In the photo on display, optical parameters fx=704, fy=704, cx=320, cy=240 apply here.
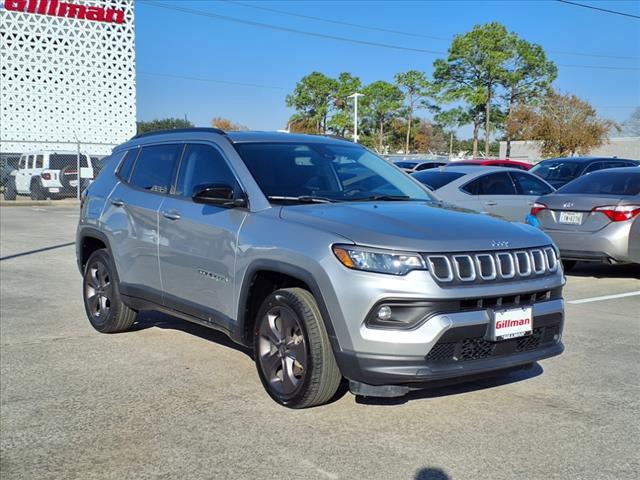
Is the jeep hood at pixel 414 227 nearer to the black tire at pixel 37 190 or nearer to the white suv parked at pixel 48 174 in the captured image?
the white suv parked at pixel 48 174

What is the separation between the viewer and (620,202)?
899cm

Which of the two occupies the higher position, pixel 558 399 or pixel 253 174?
pixel 253 174

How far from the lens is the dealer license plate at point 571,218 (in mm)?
9266

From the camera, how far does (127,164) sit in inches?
253

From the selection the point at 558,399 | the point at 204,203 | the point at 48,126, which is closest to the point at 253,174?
the point at 204,203

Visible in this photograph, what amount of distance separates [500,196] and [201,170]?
6.91 m

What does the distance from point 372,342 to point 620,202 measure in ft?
20.8

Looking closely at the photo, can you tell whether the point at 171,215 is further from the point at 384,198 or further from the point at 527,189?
the point at 527,189

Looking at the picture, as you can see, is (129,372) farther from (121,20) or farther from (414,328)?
(121,20)

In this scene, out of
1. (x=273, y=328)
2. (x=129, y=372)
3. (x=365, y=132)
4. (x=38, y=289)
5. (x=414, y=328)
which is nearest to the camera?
(x=414, y=328)

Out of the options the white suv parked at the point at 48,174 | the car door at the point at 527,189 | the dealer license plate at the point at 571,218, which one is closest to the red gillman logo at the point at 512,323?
the dealer license plate at the point at 571,218

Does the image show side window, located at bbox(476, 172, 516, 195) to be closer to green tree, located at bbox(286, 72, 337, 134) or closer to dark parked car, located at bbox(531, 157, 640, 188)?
dark parked car, located at bbox(531, 157, 640, 188)

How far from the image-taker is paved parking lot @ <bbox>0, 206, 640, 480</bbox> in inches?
143

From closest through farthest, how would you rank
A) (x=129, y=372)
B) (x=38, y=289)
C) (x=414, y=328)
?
1. (x=414, y=328)
2. (x=129, y=372)
3. (x=38, y=289)
